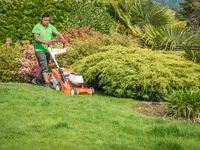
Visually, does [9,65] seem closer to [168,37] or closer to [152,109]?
[152,109]

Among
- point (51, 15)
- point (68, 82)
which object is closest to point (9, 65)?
point (68, 82)

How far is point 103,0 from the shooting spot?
643 inches

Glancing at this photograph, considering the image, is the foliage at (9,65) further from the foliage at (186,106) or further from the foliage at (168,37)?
the foliage at (186,106)

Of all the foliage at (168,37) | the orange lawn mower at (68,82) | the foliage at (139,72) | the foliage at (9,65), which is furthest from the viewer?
the foliage at (168,37)

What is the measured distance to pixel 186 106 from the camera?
7402mm

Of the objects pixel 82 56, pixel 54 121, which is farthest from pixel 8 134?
pixel 82 56

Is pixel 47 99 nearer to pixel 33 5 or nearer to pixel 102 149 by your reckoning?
pixel 102 149

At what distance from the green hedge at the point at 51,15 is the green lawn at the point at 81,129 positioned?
6.21 metres

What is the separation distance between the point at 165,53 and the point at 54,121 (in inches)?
230

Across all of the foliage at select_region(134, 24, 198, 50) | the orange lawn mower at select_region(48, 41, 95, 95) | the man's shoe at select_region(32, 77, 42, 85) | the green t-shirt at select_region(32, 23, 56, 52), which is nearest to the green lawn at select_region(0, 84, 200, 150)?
the orange lawn mower at select_region(48, 41, 95, 95)

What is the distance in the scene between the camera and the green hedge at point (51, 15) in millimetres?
13469

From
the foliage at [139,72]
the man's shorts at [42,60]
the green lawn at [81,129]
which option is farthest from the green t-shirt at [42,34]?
the green lawn at [81,129]

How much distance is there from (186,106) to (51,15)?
8.33m

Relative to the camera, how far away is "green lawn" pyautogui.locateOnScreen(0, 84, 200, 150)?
518cm
